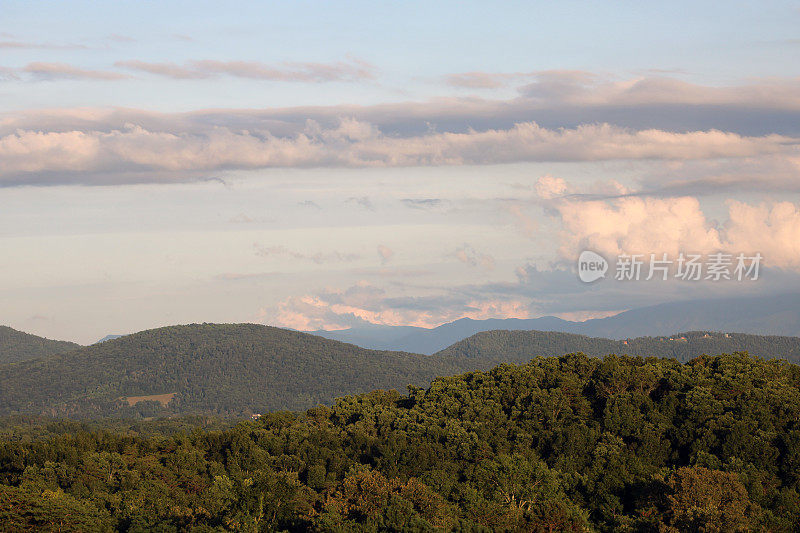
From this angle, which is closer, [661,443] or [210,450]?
[661,443]

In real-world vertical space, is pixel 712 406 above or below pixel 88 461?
above

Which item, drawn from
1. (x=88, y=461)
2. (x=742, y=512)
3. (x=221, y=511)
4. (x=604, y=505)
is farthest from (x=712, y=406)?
(x=88, y=461)

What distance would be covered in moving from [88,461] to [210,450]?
1868 centimetres

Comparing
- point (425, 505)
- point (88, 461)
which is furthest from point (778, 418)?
point (88, 461)

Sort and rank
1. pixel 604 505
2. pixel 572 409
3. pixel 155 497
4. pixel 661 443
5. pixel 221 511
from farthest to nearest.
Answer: pixel 572 409, pixel 661 443, pixel 155 497, pixel 604 505, pixel 221 511

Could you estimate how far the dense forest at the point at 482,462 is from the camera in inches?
3187

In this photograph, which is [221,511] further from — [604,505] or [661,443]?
[661,443]

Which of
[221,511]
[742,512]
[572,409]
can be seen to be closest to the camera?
[742,512]

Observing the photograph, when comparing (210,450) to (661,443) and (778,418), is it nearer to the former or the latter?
(661,443)

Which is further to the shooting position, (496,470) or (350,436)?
(350,436)

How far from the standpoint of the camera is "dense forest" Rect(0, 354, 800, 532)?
266 ft

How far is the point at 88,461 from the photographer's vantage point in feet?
373

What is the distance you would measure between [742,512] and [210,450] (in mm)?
74608

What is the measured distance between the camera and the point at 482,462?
105875 mm
